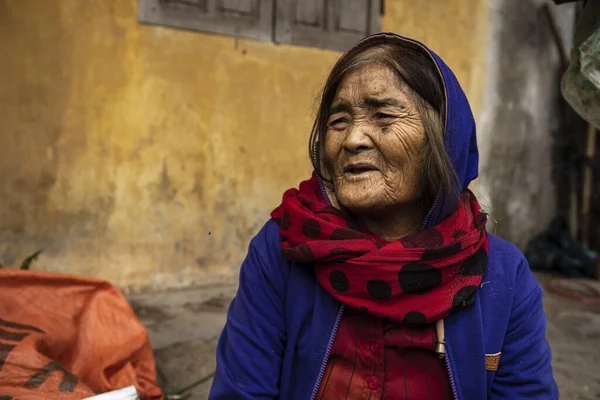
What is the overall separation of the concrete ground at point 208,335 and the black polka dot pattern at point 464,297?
69.6 inches

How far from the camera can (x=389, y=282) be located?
1.20 meters

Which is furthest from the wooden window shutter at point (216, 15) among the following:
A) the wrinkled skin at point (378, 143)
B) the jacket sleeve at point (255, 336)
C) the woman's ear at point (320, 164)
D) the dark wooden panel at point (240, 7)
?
the jacket sleeve at point (255, 336)

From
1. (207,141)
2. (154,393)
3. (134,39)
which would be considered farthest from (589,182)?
(154,393)

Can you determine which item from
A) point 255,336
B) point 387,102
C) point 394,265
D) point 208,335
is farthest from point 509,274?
point 208,335

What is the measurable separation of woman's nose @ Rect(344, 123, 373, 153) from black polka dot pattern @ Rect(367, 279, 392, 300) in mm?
336

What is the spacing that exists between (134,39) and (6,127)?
1111 millimetres

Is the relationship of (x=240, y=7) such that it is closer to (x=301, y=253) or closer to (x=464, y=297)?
(x=301, y=253)

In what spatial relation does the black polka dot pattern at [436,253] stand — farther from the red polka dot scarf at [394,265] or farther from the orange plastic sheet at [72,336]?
the orange plastic sheet at [72,336]

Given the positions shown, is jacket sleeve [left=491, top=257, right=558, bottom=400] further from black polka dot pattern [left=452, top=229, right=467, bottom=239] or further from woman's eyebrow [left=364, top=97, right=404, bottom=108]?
woman's eyebrow [left=364, top=97, right=404, bottom=108]

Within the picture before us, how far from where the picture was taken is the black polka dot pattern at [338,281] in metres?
1.23

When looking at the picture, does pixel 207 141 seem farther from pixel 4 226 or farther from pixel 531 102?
pixel 531 102

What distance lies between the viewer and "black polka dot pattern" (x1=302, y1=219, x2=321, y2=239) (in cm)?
127

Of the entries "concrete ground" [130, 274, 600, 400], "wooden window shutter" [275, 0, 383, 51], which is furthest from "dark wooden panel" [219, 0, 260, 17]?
"concrete ground" [130, 274, 600, 400]

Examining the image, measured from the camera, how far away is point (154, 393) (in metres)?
2.24
